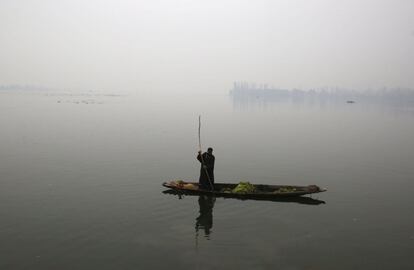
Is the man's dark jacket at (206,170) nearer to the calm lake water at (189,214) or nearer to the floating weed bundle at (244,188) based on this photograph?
the calm lake water at (189,214)

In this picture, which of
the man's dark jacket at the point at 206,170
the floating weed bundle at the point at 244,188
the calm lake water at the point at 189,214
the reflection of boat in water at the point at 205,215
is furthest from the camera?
the man's dark jacket at the point at 206,170

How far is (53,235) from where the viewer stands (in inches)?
579

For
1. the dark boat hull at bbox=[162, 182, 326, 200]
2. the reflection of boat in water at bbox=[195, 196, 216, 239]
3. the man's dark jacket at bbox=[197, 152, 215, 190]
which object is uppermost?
the man's dark jacket at bbox=[197, 152, 215, 190]

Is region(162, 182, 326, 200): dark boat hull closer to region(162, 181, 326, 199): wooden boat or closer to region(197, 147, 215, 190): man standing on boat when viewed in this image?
region(162, 181, 326, 199): wooden boat

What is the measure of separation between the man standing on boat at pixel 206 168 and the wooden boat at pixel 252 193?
35 centimetres

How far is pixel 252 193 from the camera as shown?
1925 centimetres

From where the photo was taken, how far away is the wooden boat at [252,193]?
19156 millimetres

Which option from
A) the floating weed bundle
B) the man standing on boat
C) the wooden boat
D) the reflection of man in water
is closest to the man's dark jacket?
the man standing on boat

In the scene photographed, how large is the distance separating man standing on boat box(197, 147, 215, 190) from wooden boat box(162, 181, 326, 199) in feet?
1.14

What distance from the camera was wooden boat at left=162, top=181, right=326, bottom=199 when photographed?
19156mm

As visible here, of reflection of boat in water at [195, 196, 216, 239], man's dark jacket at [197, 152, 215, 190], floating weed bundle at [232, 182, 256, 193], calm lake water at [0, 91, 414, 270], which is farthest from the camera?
man's dark jacket at [197, 152, 215, 190]

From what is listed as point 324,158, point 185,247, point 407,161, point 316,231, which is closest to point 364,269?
point 316,231

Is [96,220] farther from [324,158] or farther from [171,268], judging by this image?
[324,158]

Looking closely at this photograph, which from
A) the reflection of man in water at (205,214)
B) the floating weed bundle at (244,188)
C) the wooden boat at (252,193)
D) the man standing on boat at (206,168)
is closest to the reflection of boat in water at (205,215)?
the reflection of man in water at (205,214)
